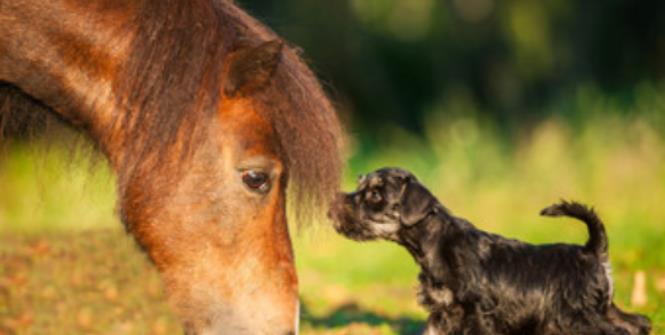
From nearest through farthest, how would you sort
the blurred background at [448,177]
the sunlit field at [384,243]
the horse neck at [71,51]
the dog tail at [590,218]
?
the horse neck at [71,51] < the dog tail at [590,218] < the sunlit field at [384,243] < the blurred background at [448,177]

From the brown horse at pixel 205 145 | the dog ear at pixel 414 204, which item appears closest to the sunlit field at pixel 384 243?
the brown horse at pixel 205 145

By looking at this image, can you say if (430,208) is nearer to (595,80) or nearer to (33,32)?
(33,32)

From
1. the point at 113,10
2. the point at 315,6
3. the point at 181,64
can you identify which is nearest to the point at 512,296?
the point at 181,64

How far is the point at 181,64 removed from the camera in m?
4.38

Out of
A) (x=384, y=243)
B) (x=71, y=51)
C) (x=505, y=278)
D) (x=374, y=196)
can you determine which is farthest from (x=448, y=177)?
(x=71, y=51)

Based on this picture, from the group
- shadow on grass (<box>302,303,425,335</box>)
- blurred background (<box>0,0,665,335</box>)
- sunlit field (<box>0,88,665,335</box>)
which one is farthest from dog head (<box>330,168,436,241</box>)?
shadow on grass (<box>302,303,425,335</box>)

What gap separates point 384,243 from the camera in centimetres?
951

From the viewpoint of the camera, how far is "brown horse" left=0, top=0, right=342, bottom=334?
14.3ft

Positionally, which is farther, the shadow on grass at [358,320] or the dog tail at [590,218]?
the shadow on grass at [358,320]

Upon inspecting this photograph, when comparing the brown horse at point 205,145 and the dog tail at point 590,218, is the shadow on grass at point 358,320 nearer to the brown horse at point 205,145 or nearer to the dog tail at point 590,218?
the dog tail at point 590,218

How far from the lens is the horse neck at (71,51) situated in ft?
14.8

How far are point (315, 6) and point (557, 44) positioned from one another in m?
5.29

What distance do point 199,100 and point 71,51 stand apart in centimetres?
72

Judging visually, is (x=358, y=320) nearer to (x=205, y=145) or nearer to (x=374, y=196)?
(x=374, y=196)
